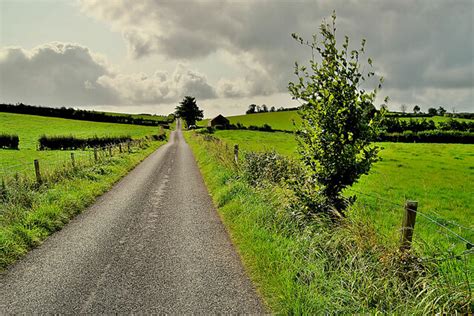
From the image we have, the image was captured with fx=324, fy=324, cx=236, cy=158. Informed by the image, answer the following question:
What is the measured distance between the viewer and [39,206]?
10680 mm

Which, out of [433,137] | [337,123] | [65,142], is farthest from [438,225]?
[433,137]

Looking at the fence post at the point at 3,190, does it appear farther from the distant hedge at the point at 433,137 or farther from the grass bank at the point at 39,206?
the distant hedge at the point at 433,137

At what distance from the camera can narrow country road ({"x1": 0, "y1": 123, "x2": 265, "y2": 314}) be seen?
5531 mm

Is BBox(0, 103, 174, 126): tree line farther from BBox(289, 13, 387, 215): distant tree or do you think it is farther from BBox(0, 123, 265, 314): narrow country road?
BBox(289, 13, 387, 215): distant tree

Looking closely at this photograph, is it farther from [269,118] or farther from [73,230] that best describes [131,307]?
[269,118]

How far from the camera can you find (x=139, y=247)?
823cm

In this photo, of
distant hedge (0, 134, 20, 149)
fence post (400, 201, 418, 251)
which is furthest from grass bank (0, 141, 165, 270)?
distant hedge (0, 134, 20, 149)

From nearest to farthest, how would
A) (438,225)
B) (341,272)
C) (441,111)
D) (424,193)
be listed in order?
(341,272) < (438,225) < (424,193) < (441,111)

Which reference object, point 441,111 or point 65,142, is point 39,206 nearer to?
point 65,142

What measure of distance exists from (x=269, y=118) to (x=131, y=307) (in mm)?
115091

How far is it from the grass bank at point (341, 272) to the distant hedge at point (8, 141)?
42.9 m

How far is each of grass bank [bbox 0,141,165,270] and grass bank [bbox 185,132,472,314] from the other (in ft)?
17.9

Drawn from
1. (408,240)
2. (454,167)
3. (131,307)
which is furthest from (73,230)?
(454,167)

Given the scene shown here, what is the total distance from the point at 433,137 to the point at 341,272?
195 feet
